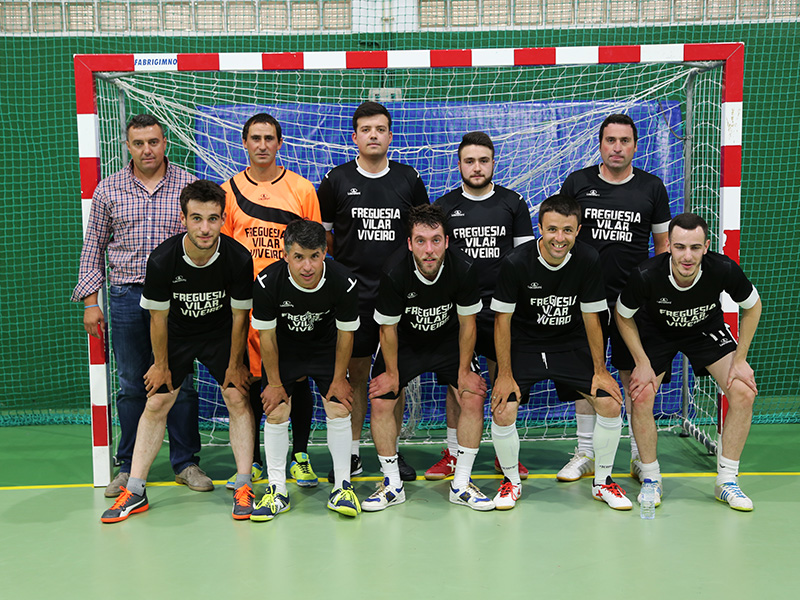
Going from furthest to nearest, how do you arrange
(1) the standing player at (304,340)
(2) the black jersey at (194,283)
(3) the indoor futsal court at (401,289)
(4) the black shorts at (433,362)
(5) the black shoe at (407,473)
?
(5) the black shoe at (407,473) < (4) the black shorts at (433,362) < (2) the black jersey at (194,283) < (1) the standing player at (304,340) < (3) the indoor futsal court at (401,289)

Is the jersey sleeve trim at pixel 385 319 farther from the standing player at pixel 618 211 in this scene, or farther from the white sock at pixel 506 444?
the standing player at pixel 618 211

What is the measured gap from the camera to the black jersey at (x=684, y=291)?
147 inches

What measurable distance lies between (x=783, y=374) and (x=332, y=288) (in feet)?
13.8

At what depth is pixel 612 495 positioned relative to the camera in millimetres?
3752

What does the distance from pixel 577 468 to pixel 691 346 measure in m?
0.95

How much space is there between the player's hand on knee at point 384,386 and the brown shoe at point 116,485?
1.48 metres

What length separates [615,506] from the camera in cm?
371

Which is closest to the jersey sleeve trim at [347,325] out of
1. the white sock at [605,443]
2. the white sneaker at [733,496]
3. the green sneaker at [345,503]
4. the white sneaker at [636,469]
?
the green sneaker at [345,503]

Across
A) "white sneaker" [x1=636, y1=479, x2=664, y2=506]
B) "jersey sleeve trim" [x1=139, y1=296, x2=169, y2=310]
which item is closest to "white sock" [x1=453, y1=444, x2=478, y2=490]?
"white sneaker" [x1=636, y1=479, x2=664, y2=506]

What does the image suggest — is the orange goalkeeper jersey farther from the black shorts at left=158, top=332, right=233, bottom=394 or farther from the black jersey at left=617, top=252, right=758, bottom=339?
the black jersey at left=617, top=252, right=758, bottom=339

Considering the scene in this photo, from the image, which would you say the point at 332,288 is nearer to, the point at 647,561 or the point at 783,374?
the point at 647,561

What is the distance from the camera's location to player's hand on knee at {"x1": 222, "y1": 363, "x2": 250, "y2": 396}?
3766 millimetres

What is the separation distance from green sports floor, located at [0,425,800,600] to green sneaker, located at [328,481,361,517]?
0.05 m

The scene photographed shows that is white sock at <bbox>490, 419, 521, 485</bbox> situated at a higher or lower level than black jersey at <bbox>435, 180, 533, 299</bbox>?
lower
